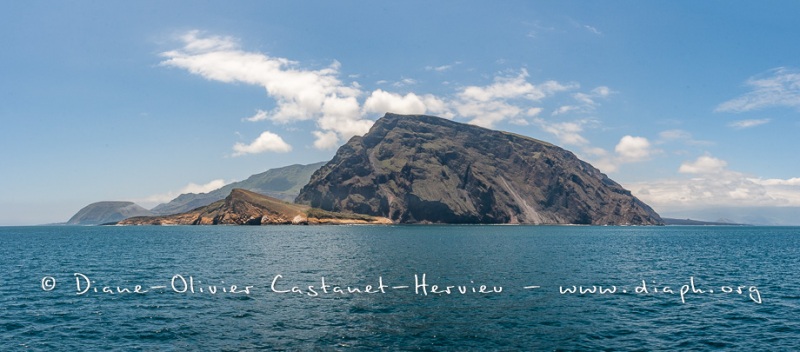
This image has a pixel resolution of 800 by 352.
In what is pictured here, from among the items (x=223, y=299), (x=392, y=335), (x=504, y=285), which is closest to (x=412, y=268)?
(x=504, y=285)

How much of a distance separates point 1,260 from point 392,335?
9134 centimetres

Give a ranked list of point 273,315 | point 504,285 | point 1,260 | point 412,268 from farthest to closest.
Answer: point 1,260 < point 412,268 < point 504,285 < point 273,315

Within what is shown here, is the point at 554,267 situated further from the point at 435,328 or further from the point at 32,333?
the point at 32,333

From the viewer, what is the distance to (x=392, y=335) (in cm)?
3466

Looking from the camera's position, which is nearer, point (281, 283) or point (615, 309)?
point (615, 309)
